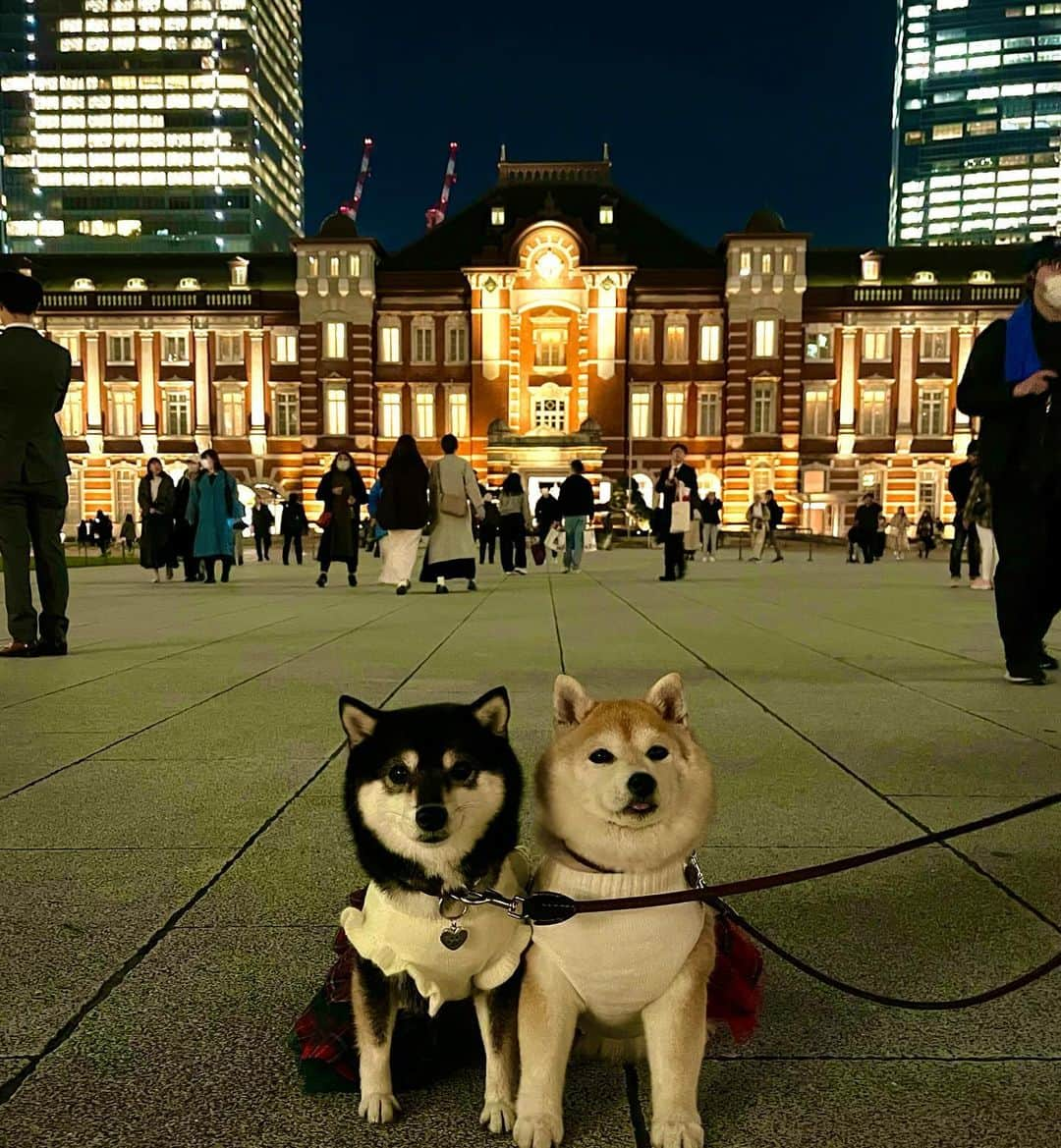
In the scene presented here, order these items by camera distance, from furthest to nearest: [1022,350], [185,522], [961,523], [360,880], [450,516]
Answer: [185,522] < [961,523] < [450,516] < [1022,350] < [360,880]

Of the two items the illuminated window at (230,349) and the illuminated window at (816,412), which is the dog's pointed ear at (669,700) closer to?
the illuminated window at (816,412)

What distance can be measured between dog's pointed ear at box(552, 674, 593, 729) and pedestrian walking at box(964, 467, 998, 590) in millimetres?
5865

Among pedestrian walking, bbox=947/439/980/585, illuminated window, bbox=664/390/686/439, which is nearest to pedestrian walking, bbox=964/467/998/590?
pedestrian walking, bbox=947/439/980/585

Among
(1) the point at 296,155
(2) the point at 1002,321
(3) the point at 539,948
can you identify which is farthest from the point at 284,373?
(1) the point at 296,155

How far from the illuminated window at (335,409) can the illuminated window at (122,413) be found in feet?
35.2

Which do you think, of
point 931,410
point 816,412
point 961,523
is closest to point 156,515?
point 961,523

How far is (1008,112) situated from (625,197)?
127 m

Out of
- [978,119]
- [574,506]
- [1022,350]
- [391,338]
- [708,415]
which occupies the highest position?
[978,119]

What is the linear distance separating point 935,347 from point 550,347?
1996cm

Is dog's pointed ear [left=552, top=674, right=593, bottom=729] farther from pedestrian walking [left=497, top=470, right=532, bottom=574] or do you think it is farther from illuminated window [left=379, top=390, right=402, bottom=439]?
illuminated window [left=379, top=390, right=402, bottom=439]

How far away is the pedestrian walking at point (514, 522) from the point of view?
18328 mm

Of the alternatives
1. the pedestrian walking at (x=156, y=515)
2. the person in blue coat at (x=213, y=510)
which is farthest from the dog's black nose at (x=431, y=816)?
the pedestrian walking at (x=156, y=515)

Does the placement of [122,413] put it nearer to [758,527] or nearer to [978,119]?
[758,527]

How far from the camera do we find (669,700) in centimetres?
178
